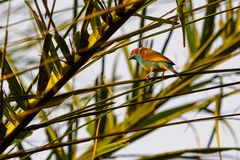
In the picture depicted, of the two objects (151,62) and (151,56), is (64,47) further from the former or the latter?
(151,56)

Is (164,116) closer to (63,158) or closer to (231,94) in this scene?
(231,94)

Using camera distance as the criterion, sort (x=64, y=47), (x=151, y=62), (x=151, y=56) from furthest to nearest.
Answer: (x=151, y=56)
(x=151, y=62)
(x=64, y=47)

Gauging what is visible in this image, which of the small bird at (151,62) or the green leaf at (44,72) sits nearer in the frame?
the green leaf at (44,72)

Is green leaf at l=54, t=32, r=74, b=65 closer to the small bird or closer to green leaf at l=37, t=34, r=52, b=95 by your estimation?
green leaf at l=37, t=34, r=52, b=95

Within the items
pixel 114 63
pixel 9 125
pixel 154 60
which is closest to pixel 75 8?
pixel 9 125

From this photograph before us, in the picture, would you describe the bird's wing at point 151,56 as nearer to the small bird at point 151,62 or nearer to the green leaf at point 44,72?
the small bird at point 151,62

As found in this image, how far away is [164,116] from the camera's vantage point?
2.04 metres

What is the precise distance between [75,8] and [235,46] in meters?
0.82

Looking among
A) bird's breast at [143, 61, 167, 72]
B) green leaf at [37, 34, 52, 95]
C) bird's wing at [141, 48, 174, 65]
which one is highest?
bird's wing at [141, 48, 174, 65]

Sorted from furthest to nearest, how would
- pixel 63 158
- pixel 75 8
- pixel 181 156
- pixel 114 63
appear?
pixel 114 63, pixel 181 156, pixel 63 158, pixel 75 8

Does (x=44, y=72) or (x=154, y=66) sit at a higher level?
(x=154, y=66)

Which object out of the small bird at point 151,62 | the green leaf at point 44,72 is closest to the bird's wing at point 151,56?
the small bird at point 151,62

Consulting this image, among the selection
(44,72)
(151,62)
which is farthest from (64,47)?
(151,62)

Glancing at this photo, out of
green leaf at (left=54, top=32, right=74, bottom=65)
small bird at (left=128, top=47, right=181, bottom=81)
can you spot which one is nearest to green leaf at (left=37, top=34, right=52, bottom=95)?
green leaf at (left=54, top=32, right=74, bottom=65)
